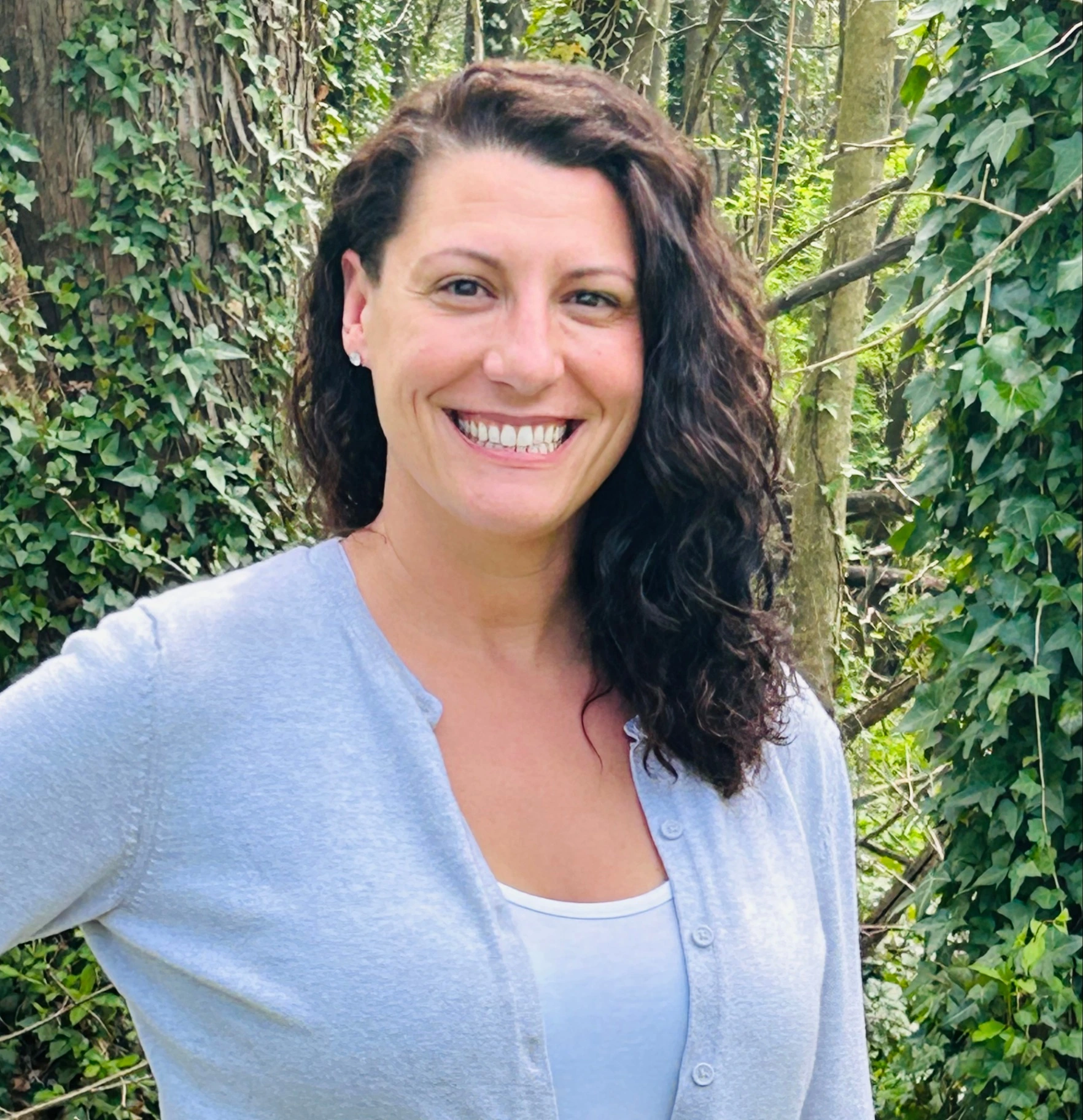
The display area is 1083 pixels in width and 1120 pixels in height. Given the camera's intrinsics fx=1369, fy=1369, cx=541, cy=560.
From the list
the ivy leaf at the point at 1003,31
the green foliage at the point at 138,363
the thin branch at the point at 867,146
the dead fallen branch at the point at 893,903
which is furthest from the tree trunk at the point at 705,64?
the dead fallen branch at the point at 893,903

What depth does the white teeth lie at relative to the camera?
1.51 m

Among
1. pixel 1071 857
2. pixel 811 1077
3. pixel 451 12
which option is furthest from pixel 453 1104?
pixel 451 12

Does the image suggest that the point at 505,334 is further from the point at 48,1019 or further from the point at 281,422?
the point at 48,1019

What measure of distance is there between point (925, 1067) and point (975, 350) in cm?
148

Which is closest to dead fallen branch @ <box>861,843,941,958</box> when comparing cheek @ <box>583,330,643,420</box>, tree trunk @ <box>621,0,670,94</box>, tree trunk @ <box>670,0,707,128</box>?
cheek @ <box>583,330,643,420</box>

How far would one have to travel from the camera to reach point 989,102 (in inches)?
99.0

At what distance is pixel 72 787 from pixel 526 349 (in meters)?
0.65

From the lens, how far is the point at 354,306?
1.69 metres

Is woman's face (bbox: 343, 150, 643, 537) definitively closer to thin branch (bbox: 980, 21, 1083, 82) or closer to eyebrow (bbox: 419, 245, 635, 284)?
eyebrow (bbox: 419, 245, 635, 284)

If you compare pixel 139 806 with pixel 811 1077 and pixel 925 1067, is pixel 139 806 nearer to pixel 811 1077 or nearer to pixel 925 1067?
pixel 811 1077

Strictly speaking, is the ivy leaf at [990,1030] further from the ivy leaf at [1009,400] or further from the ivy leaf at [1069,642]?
the ivy leaf at [1009,400]

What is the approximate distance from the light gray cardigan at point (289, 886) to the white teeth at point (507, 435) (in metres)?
0.25

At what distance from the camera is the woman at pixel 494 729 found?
1.38 m

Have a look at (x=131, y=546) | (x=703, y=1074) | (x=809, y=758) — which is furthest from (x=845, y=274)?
(x=703, y=1074)
